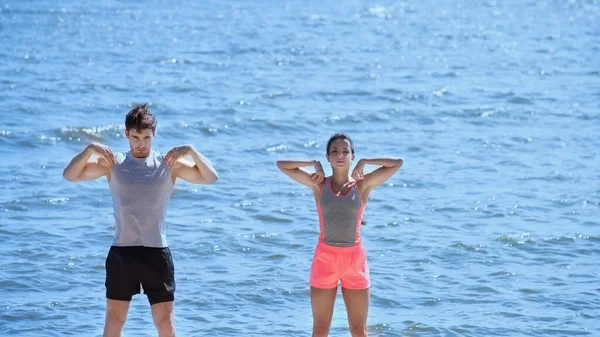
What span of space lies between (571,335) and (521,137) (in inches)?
368

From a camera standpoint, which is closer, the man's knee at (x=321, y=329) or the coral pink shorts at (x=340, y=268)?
the coral pink shorts at (x=340, y=268)

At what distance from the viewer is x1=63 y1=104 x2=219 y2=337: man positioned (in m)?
6.95

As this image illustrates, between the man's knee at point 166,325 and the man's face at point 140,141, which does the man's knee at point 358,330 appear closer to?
the man's knee at point 166,325

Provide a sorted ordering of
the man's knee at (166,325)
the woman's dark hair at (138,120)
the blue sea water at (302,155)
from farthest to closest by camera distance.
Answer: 1. the blue sea water at (302,155)
2. the man's knee at (166,325)
3. the woman's dark hair at (138,120)

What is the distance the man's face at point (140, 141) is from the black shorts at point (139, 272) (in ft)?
2.08

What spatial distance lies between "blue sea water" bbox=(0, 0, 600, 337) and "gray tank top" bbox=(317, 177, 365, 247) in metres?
2.34

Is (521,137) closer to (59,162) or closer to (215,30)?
(59,162)

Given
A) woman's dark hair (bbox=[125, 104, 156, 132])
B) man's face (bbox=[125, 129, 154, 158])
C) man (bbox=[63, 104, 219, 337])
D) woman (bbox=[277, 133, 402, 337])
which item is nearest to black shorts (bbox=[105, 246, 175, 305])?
man (bbox=[63, 104, 219, 337])

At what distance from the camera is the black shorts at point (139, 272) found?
22.8 feet

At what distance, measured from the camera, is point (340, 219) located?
23.9ft

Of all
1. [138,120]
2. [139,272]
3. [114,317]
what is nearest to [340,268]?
[139,272]

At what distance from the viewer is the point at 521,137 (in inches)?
733

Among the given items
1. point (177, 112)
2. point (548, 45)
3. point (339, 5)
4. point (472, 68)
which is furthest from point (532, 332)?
point (339, 5)

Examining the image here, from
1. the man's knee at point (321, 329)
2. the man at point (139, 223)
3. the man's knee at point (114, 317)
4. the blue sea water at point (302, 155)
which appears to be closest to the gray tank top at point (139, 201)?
the man at point (139, 223)
